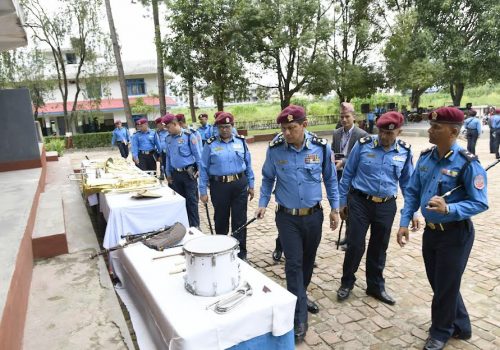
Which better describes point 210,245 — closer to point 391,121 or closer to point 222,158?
point 391,121

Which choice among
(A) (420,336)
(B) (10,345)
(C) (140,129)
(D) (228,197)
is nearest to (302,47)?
(C) (140,129)

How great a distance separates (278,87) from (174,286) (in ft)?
67.4

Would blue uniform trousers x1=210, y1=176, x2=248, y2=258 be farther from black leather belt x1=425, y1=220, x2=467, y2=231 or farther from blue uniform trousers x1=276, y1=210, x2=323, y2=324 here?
black leather belt x1=425, y1=220, x2=467, y2=231

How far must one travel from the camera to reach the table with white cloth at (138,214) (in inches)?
166

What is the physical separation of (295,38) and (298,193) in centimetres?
1723

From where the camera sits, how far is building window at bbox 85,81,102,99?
26.6 meters

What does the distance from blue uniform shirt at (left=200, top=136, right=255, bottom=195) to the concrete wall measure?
4293 millimetres

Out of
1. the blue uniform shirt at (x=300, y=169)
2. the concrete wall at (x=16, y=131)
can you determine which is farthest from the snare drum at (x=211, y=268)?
the concrete wall at (x=16, y=131)

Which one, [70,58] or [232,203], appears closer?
[232,203]

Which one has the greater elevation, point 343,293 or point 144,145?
point 144,145

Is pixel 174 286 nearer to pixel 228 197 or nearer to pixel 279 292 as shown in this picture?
pixel 279 292

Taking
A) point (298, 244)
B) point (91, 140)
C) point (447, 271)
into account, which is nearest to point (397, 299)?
point (447, 271)

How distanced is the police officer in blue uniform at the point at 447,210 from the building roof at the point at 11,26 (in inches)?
204

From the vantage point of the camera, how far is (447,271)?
2977 mm
